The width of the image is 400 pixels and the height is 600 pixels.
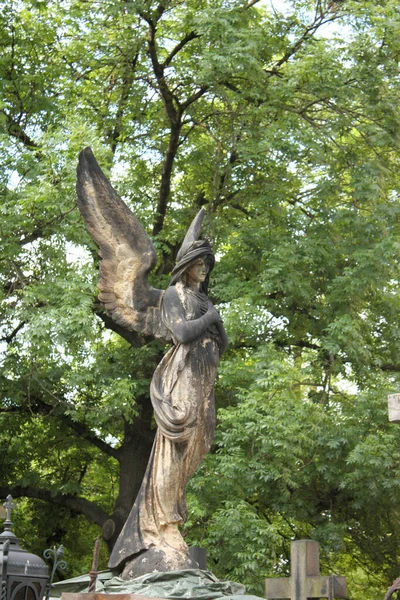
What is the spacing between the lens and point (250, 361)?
15336mm

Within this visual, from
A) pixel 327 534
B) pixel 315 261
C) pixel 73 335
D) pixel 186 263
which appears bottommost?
pixel 327 534

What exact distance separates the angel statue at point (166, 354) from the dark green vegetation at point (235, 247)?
5.02 metres

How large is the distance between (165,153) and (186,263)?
908cm

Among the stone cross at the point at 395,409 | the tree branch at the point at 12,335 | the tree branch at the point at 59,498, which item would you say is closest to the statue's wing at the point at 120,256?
the stone cross at the point at 395,409

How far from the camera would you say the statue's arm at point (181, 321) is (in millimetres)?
7793

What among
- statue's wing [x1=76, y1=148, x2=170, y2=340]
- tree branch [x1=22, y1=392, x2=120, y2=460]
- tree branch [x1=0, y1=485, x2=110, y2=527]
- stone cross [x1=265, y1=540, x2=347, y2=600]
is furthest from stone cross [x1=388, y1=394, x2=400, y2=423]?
tree branch [x1=0, y1=485, x2=110, y2=527]

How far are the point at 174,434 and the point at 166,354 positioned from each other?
0.64 metres

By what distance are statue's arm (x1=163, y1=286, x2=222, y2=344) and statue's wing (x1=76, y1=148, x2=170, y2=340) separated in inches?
5.4

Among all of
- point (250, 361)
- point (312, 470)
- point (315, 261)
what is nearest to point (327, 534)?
point (312, 470)

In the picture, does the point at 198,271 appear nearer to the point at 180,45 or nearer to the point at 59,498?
the point at 180,45

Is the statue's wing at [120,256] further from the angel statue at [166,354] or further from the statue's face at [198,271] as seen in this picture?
the statue's face at [198,271]

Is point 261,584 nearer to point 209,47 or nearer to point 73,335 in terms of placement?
point 73,335

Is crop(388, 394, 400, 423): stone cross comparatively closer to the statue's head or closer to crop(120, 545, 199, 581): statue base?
crop(120, 545, 199, 581): statue base

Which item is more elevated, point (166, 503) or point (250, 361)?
point (250, 361)
